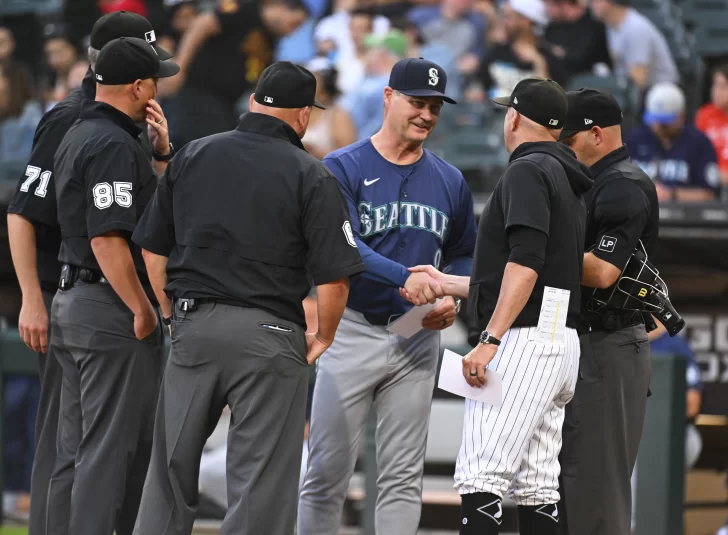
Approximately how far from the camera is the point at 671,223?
6.58m

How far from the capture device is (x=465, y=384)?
11.6 ft

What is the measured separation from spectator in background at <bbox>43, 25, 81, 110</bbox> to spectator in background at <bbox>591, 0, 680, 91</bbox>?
14.6 ft

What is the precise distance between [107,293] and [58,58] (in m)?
5.96

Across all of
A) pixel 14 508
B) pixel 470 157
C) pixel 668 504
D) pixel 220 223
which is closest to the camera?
pixel 220 223

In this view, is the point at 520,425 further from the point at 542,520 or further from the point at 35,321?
the point at 35,321

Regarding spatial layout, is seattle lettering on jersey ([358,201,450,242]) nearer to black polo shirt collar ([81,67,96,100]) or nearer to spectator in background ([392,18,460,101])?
black polo shirt collar ([81,67,96,100])

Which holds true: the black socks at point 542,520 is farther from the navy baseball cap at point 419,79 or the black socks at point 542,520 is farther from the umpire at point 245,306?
the navy baseball cap at point 419,79

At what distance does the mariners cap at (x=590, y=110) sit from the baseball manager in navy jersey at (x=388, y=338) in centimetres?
48

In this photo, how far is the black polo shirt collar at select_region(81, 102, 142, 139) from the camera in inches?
148

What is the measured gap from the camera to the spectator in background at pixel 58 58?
356 inches

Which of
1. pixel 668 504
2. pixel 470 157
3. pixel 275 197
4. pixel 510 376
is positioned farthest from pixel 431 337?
pixel 470 157

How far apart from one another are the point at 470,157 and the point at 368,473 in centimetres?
320

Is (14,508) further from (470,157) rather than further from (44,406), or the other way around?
(470,157)

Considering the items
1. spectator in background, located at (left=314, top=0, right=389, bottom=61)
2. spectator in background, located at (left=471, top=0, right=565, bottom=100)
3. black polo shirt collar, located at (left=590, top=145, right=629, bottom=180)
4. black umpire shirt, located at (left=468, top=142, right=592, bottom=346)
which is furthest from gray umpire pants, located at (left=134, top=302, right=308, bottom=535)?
spectator in background, located at (left=314, top=0, right=389, bottom=61)
